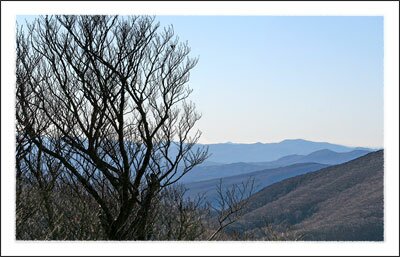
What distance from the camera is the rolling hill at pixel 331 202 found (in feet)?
54.7

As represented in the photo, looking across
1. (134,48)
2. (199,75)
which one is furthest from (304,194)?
(134,48)

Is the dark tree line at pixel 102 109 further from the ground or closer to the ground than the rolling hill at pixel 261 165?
further from the ground

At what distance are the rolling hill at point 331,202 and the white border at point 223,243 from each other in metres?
12.1

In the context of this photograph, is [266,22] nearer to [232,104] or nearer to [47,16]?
[232,104]

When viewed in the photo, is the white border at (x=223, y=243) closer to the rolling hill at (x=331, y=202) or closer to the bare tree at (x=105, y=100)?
the bare tree at (x=105, y=100)

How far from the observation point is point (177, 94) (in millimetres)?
5914

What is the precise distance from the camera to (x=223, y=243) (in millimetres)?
2963

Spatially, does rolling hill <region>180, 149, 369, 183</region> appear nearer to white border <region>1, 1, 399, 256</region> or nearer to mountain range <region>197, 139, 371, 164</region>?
mountain range <region>197, 139, 371, 164</region>

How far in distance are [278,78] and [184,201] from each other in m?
2.57

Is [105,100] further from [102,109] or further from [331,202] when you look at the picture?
[331,202]

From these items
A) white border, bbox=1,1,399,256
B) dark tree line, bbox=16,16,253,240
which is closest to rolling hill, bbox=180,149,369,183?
dark tree line, bbox=16,16,253,240

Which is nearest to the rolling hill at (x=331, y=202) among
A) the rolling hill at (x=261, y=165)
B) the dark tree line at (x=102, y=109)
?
the rolling hill at (x=261, y=165)

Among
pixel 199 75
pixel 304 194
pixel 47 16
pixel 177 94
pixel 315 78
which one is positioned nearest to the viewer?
pixel 47 16

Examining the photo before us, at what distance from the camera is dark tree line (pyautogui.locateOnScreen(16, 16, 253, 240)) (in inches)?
219
